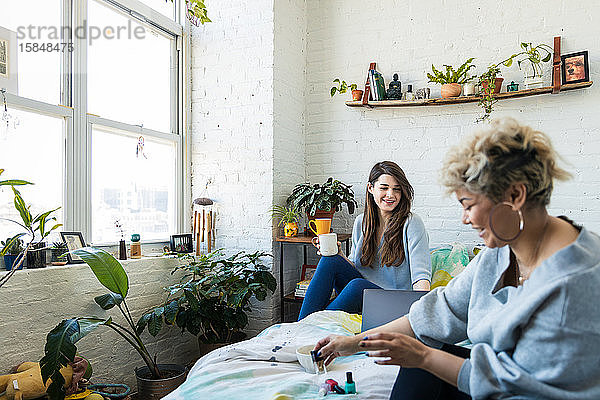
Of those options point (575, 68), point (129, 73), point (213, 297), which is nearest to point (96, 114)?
point (129, 73)

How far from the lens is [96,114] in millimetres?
2963

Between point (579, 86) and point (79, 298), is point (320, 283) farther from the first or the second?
point (579, 86)

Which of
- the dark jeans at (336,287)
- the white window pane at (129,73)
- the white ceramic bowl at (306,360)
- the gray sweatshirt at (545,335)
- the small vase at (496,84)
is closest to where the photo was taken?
the gray sweatshirt at (545,335)

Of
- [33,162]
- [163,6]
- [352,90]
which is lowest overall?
[33,162]

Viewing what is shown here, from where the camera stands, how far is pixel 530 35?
3.24m

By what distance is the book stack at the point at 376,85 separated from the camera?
138 inches

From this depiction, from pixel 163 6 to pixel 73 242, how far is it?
1752 mm

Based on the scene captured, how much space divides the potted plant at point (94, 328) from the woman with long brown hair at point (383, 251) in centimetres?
81

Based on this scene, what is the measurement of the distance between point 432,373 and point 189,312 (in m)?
1.99

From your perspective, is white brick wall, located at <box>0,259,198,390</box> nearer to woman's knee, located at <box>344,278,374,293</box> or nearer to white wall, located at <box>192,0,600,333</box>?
white wall, located at <box>192,0,600,333</box>

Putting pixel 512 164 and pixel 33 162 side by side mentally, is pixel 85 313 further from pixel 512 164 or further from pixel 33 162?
pixel 512 164

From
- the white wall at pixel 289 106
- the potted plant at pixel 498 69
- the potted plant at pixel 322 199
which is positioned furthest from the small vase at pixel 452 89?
the white wall at pixel 289 106

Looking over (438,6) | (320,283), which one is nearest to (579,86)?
(438,6)

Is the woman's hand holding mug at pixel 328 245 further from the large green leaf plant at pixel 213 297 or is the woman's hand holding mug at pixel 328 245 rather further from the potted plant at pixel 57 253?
the potted plant at pixel 57 253
